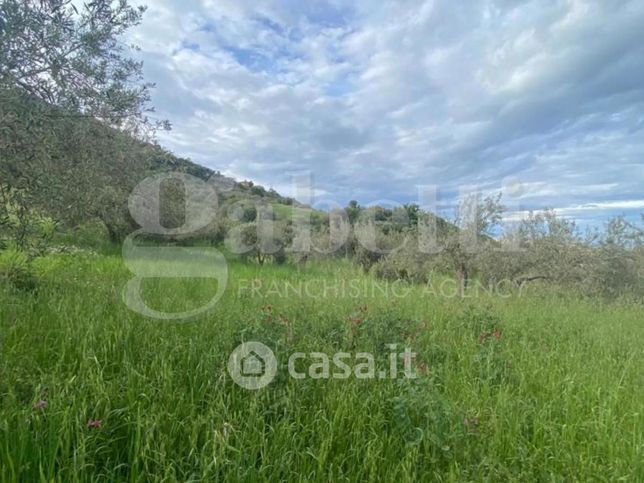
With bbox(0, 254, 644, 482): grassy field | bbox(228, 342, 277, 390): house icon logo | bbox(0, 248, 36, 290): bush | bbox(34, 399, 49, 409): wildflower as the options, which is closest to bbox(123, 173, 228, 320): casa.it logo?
bbox(0, 254, 644, 482): grassy field

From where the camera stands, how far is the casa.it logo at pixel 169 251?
5.01 m

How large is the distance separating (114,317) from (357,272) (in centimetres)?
891

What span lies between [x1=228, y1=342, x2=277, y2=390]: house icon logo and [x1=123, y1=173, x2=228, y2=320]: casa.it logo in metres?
1.69

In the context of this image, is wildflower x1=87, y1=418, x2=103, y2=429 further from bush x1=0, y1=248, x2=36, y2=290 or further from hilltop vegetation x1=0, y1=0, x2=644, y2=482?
bush x1=0, y1=248, x2=36, y2=290

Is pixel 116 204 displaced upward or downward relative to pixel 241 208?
downward

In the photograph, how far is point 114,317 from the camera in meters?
3.74

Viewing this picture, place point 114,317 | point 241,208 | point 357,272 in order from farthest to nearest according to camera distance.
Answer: point 241,208 → point 357,272 → point 114,317

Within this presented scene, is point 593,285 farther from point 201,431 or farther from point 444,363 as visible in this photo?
point 201,431

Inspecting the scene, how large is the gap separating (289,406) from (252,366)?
499mm

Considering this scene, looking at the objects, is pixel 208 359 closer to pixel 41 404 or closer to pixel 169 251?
pixel 41 404

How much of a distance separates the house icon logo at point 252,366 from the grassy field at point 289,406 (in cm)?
7

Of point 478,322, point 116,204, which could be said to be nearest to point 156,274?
point 116,204

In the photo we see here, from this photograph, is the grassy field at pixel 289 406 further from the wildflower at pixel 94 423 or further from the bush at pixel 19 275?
the bush at pixel 19 275

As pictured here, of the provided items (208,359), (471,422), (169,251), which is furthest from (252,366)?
(169,251)
